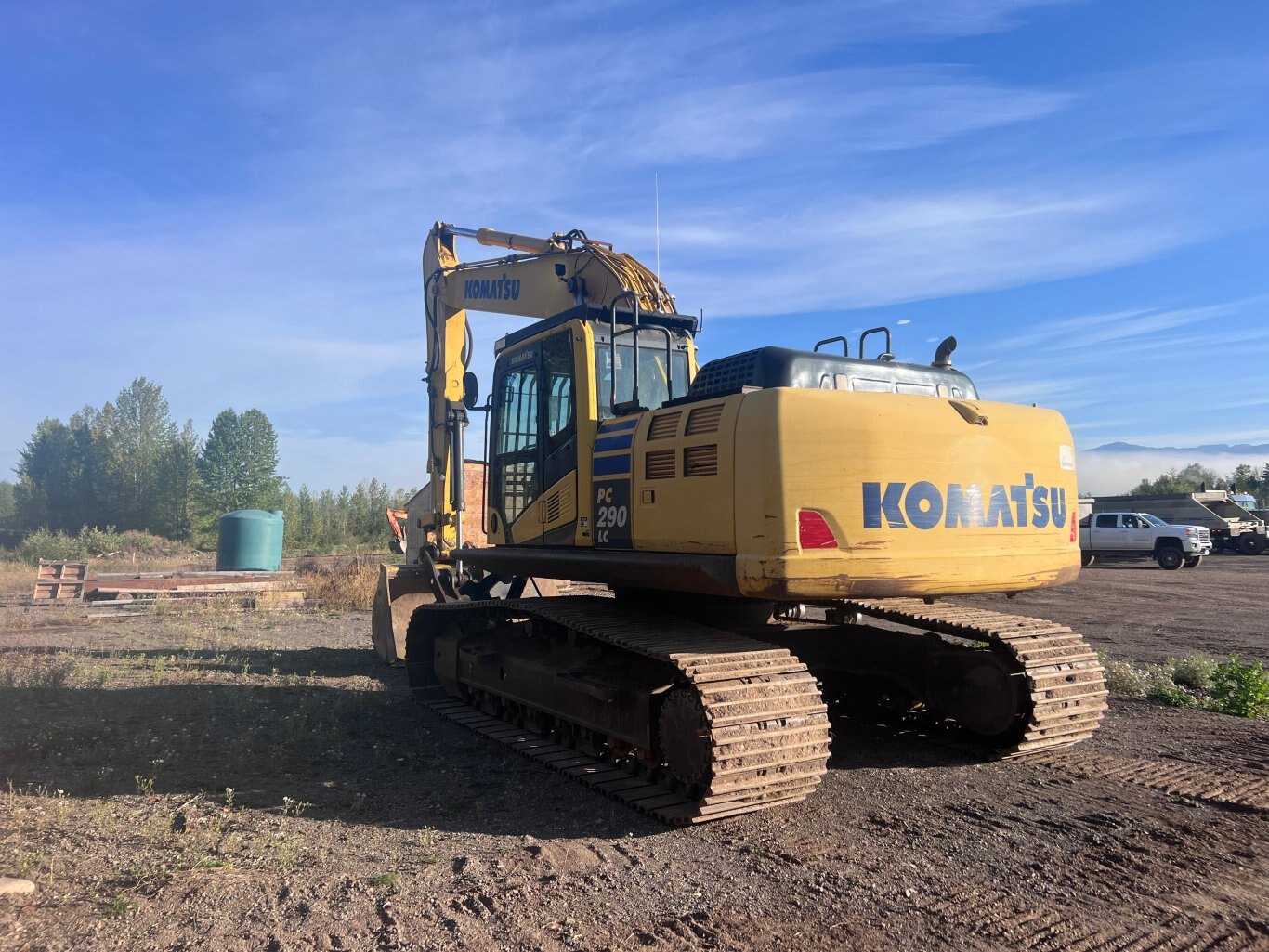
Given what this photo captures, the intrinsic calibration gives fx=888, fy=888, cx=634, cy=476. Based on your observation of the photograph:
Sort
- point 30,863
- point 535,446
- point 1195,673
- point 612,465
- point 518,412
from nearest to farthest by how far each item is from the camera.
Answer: point 30,863 < point 612,465 < point 535,446 < point 518,412 < point 1195,673

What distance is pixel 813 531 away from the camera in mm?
4664

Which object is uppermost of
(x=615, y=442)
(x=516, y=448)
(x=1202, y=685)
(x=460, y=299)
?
(x=460, y=299)

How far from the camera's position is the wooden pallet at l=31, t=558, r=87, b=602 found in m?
17.6

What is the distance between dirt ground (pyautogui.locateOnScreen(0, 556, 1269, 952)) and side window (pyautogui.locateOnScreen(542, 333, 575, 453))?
2.38m

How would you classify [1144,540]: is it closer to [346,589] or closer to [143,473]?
[346,589]

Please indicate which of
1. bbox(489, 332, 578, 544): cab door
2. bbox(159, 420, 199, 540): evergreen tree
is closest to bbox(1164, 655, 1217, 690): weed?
bbox(489, 332, 578, 544): cab door

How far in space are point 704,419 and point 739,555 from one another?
878mm

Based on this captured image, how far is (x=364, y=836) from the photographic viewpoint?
456 centimetres

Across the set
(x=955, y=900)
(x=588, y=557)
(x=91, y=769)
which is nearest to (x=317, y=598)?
(x=91, y=769)

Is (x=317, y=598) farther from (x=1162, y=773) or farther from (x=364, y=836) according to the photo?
(x=1162, y=773)

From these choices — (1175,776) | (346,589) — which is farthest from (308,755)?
(346,589)

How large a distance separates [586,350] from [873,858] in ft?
12.3

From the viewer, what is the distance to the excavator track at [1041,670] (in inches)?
225

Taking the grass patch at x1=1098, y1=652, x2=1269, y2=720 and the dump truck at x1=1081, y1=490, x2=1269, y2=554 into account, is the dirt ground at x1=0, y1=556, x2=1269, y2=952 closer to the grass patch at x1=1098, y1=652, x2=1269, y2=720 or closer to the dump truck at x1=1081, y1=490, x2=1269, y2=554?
the grass patch at x1=1098, y1=652, x2=1269, y2=720
